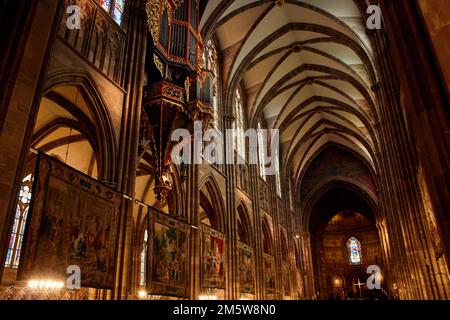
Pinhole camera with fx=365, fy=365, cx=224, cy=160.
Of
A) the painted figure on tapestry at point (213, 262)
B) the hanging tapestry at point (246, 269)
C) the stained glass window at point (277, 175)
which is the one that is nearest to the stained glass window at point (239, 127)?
the hanging tapestry at point (246, 269)

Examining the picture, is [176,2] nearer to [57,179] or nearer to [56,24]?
[56,24]

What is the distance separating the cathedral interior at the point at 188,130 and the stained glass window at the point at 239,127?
0.57 ft

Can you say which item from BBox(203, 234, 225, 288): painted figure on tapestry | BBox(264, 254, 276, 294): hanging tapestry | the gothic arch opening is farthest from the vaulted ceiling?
the gothic arch opening

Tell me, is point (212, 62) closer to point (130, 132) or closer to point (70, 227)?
point (130, 132)

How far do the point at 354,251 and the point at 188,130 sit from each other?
3386cm

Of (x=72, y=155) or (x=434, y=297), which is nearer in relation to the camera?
(x=434, y=297)

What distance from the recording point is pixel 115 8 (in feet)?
33.9

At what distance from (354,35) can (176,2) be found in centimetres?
915

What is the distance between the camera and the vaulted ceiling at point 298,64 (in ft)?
55.3

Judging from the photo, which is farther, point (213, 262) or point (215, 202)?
point (215, 202)

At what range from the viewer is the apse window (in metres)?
10.0

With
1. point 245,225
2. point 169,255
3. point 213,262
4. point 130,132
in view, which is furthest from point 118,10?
point 245,225
